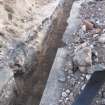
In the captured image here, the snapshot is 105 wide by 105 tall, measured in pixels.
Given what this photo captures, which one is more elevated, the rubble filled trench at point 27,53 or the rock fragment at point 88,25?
the rock fragment at point 88,25

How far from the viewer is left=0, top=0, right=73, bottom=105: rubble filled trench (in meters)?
5.96

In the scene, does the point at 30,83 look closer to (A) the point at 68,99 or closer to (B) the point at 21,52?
(B) the point at 21,52

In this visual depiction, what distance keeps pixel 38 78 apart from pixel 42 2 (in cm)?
248

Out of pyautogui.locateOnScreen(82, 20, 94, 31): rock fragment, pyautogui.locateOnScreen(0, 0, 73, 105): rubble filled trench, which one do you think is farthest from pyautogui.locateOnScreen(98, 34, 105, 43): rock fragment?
pyautogui.locateOnScreen(0, 0, 73, 105): rubble filled trench

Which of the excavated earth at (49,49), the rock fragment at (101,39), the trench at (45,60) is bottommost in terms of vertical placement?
the trench at (45,60)

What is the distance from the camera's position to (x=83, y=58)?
5.42 metres

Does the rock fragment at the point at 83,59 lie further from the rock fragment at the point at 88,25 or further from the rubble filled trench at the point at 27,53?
the rock fragment at the point at 88,25

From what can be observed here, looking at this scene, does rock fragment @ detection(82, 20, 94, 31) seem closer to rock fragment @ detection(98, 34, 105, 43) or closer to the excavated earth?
the excavated earth

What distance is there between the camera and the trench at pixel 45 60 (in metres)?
6.03

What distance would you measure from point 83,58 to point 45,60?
1.50 metres

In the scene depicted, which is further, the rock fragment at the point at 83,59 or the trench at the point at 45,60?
the trench at the point at 45,60

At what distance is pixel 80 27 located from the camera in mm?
6945

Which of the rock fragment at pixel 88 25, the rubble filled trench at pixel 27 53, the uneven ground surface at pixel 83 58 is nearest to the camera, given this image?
the uneven ground surface at pixel 83 58

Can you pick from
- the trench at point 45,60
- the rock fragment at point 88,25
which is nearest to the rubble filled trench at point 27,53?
the trench at point 45,60
